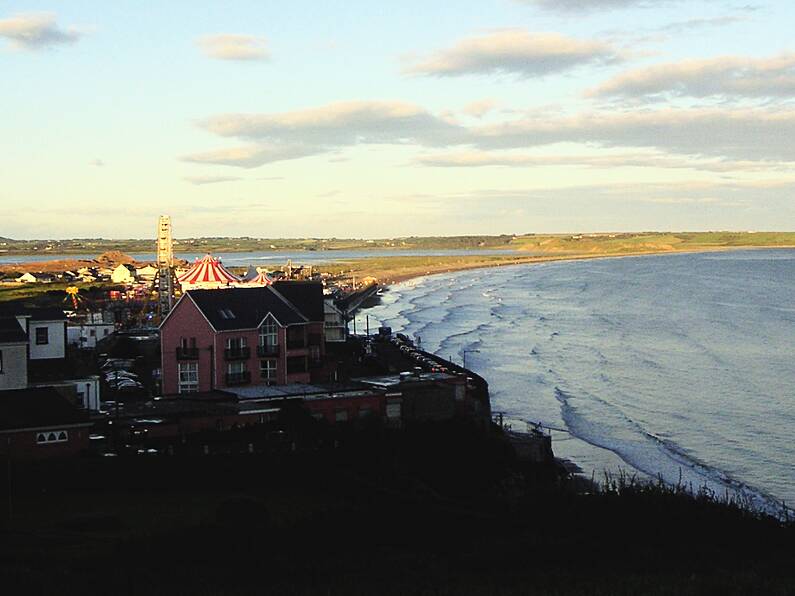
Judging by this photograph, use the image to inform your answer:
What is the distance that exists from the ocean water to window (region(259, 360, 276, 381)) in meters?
7.85

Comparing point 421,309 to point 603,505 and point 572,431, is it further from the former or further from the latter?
point 603,505

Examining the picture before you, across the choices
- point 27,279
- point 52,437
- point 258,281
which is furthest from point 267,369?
point 27,279

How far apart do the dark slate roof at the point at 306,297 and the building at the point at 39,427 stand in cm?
1214

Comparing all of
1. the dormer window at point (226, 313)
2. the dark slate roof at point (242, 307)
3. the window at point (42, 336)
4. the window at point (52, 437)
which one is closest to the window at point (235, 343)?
the dark slate roof at point (242, 307)

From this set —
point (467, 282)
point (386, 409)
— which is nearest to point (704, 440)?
point (386, 409)

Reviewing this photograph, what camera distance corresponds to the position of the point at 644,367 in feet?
153

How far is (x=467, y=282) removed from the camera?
117 meters

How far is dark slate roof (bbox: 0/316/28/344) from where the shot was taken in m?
25.2

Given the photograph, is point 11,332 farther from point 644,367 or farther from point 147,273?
point 147,273

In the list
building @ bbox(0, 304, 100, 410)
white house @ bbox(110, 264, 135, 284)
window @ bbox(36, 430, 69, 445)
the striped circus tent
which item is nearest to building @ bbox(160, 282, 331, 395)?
building @ bbox(0, 304, 100, 410)

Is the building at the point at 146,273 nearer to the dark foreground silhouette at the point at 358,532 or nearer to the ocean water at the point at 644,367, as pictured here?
the ocean water at the point at 644,367

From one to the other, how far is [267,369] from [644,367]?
20761 mm

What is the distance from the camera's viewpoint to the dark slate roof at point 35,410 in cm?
2077

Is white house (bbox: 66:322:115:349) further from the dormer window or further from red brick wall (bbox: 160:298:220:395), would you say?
the dormer window
